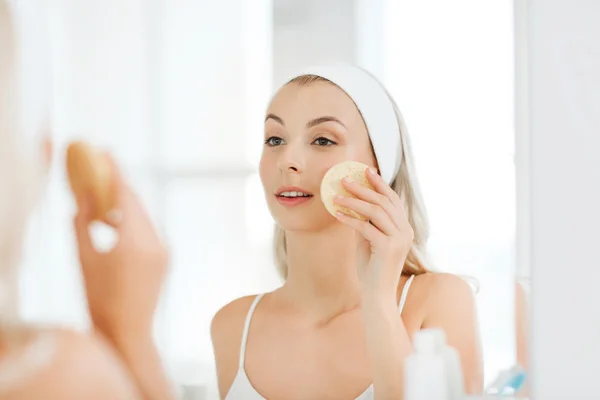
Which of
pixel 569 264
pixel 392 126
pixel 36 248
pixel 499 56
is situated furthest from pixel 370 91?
pixel 36 248

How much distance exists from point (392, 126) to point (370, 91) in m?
0.05

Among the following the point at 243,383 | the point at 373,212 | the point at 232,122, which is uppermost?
the point at 232,122

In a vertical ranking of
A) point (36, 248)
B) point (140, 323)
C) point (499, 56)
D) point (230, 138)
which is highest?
point (499, 56)

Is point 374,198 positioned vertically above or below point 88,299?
above

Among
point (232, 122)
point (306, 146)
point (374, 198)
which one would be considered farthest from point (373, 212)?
point (232, 122)

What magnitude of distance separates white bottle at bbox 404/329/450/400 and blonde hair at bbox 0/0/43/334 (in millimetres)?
504

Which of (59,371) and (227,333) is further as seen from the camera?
(227,333)

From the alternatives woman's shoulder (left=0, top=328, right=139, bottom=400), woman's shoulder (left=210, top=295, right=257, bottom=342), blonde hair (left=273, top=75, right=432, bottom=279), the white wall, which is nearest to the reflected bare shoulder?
woman's shoulder (left=210, top=295, right=257, bottom=342)

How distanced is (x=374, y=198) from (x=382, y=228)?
4 cm

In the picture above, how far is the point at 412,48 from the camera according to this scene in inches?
39.4

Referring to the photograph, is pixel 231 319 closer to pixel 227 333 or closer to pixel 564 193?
pixel 227 333

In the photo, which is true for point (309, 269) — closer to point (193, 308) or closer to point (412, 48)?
→ point (193, 308)

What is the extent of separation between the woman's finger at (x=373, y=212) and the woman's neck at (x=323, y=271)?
3 centimetres

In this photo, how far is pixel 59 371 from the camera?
93 centimetres
